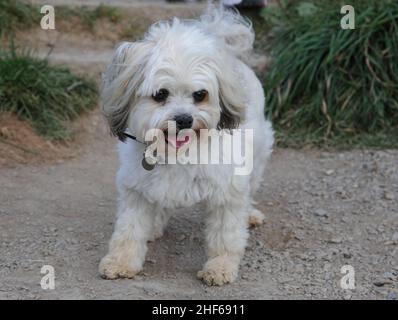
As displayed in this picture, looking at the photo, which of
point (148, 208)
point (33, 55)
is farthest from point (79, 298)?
point (33, 55)

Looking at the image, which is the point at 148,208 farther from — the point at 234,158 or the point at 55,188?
the point at 55,188

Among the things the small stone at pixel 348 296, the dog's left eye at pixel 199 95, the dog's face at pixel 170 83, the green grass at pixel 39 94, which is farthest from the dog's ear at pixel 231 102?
the green grass at pixel 39 94

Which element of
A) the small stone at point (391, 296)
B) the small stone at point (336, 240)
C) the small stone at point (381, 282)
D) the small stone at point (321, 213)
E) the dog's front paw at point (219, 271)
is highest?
the small stone at point (321, 213)

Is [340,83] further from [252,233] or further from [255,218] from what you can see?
[252,233]

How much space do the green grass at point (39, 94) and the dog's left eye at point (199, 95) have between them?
9.57ft

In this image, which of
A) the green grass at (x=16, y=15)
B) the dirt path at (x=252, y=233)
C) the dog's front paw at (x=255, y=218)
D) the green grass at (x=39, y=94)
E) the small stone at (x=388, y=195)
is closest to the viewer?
the dirt path at (x=252, y=233)

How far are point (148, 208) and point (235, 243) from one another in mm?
527

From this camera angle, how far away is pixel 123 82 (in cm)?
420

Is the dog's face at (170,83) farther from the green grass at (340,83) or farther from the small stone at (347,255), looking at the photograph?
the green grass at (340,83)

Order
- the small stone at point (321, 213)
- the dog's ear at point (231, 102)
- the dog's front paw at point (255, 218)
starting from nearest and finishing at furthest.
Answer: the dog's ear at point (231, 102)
the dog's front paw at point (255, 218)
the small stone at point (321, 213)

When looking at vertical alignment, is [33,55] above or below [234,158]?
above

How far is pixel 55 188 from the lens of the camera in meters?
6.07

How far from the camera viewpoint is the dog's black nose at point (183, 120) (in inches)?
158

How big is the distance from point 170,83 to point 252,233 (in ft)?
5.69
